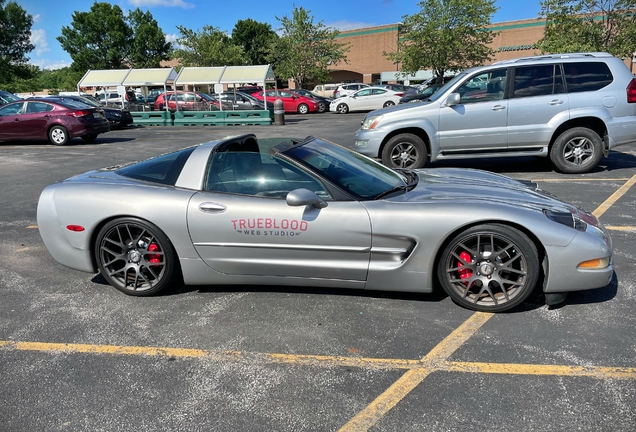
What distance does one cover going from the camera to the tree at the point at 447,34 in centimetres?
3034

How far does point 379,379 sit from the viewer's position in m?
2.60

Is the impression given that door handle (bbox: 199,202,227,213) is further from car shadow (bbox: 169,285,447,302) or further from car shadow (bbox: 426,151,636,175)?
car shadow (bbox: 426,151,636,175)

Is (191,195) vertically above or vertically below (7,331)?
above

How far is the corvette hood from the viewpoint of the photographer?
3.37 metres

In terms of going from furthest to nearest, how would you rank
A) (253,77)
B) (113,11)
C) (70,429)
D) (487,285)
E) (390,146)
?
(113,11)
(253,77)
(390,146)
(487,285)
(70,429)

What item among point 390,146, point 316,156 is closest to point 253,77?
point 390,146

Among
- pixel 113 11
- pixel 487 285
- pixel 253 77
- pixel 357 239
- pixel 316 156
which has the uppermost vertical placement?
pixel 113 11

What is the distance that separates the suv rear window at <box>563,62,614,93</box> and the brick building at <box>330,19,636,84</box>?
45525 mm

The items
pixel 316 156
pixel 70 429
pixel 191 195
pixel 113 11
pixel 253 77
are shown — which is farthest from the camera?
pixel 113 11

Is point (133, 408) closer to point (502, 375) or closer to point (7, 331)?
point (7, 331)

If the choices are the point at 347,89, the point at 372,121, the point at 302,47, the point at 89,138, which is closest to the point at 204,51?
the point at 302,47

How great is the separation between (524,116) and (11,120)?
1424cm

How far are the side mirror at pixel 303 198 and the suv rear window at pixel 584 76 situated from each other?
6067 millimetres

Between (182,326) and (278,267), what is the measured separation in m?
0.80
